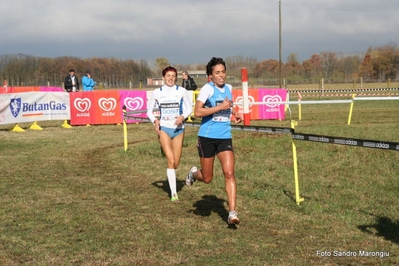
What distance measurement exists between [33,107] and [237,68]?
7389 cm

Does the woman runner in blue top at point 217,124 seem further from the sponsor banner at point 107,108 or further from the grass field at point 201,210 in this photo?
the sponsor banner at point 107,108

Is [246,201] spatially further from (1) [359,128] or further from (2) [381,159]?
(1) [359,128]

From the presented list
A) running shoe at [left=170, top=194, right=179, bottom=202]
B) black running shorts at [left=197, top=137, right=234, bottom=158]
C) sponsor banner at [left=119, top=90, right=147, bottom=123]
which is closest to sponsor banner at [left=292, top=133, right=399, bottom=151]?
black running shorts at [left=197, top=137, right=234, bottom=158]

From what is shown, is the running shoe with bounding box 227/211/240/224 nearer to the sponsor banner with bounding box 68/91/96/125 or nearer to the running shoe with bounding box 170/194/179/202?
the running shoe with bounding box 170/194/179/202

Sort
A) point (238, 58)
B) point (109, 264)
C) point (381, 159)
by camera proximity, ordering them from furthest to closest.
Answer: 1. point (238, 58)
2. point (381, 159)
3. point (109, 264)

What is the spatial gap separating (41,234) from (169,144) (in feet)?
9.61

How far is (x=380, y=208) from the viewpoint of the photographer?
7.60m

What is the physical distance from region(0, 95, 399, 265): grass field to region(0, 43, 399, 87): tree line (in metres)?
56.4

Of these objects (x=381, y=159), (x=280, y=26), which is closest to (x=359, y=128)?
(x=381, y=159)

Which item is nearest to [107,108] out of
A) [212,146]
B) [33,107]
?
[33,107]

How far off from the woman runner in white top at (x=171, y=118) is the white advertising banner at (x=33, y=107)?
1408 centimetres

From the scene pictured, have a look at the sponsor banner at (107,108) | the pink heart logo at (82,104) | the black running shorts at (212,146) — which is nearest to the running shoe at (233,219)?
the black running shorts at (212,146)

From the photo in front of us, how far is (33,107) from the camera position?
21984 millimetres

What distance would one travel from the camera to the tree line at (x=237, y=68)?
252ft
